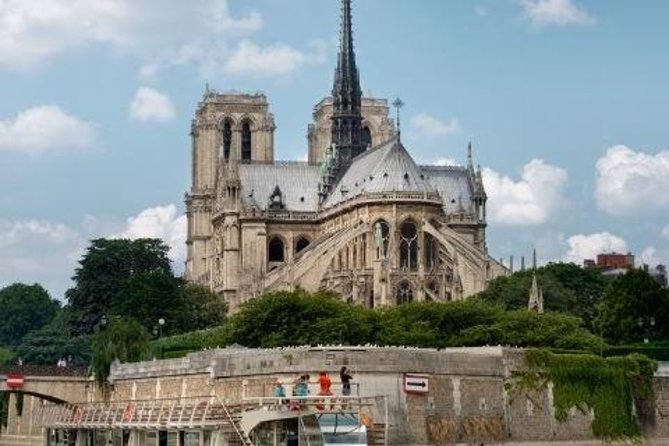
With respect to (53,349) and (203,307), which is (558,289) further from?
(53,349)

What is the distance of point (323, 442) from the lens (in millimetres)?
47500

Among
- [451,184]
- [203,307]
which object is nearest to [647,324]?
[203,307]

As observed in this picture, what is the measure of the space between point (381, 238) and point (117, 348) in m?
45.2

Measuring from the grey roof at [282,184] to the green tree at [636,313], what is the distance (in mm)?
48767

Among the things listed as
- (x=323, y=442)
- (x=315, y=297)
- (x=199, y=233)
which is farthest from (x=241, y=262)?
(x=323, y=442)

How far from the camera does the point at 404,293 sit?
116 meters

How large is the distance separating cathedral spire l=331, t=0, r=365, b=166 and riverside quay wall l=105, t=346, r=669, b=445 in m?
79.2

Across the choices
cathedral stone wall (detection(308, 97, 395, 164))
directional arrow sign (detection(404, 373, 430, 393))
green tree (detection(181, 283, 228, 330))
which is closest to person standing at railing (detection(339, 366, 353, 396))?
directional arrow sign (detection(404, 373, 430, 393))

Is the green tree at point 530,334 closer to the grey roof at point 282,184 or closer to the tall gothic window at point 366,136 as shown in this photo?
the grey roof at point 282,184

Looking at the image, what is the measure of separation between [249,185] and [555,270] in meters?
30.3

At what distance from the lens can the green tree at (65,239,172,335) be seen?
127 meters

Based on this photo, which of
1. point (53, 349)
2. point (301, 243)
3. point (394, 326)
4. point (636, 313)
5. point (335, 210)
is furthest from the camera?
point (301, 243)

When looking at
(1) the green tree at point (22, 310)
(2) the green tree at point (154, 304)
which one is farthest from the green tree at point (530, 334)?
(1) the green tree at point (22, 310)

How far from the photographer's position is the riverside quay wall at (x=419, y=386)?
51531 mm
